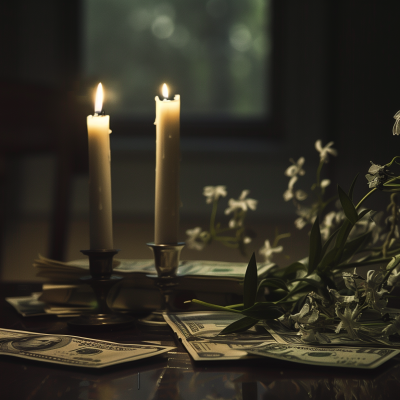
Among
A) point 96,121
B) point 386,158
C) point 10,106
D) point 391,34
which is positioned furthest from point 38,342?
point 391,34

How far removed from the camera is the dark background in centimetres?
193

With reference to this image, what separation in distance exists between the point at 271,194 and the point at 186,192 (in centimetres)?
37

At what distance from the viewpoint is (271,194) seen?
81.5 inches

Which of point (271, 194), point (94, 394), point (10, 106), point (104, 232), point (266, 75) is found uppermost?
point (266, 75)

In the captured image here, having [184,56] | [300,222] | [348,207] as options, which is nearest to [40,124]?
[184,56]

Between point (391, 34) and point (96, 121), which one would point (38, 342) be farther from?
point (391, 34)

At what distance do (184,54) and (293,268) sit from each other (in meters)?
1.85

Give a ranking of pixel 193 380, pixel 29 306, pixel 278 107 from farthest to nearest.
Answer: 1. pixel 278 107
2. pixel 29 306
3. pixel 193 380

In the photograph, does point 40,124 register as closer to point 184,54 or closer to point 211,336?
point 184,54

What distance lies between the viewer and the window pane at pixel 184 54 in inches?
85.1

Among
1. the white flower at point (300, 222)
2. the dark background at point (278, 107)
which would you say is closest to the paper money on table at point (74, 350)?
the white flower at point (300, 222)

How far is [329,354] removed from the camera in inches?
13.9

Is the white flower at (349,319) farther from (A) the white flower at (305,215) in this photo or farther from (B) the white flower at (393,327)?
(A) the white flower at (305,215)

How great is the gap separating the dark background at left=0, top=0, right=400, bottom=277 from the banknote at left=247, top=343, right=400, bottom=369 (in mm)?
1629
